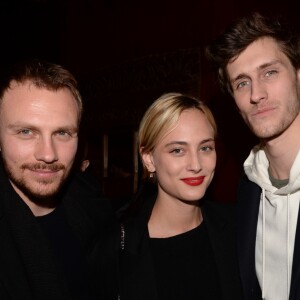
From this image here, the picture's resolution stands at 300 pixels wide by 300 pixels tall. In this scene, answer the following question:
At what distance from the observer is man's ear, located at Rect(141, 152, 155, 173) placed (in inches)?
93.4

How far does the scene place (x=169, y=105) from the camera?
7.48 ft

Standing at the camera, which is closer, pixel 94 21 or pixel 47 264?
pixel 47 264

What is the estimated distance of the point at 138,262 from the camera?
6.68 feet

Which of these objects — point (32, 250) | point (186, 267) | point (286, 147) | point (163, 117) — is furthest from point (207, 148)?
point (32, 250)

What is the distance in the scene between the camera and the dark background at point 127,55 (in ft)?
12.2

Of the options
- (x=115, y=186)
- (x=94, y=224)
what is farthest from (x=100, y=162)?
(x=94, y=224)

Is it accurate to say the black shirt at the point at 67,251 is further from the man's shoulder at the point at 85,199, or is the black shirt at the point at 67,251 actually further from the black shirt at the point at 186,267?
the black shirt at the point at 186,267

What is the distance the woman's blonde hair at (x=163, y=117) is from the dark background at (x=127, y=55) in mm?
1478

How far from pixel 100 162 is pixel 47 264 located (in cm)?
354

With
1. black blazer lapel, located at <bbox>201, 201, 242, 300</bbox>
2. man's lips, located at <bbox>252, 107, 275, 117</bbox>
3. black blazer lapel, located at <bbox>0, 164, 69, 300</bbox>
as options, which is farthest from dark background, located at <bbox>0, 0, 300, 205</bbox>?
black blazer lapel, located at <bbox>0, 164, 69, 300</bbox>

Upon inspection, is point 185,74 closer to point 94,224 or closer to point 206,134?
point 206,134

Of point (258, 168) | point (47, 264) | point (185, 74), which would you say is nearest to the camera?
point (47, 264)

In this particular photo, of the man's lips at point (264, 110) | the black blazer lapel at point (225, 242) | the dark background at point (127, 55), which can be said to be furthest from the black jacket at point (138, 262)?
the dark background at point (127, 55)

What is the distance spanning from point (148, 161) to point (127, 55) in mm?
2652
